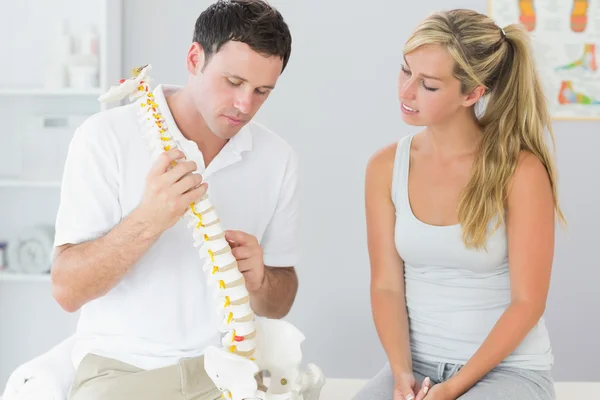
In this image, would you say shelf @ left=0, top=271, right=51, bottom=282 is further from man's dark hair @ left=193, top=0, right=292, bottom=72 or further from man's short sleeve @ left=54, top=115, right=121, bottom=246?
man's dark hair @ left=193, top=0, right=292, bottom=72

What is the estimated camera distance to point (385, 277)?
1961 mm

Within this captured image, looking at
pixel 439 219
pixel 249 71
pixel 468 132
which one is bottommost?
pixel 439 219

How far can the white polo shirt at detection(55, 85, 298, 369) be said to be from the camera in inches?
66.8

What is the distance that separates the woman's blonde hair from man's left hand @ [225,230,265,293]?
49 centimetres

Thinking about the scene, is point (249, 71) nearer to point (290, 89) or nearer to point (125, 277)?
point (125, 277)

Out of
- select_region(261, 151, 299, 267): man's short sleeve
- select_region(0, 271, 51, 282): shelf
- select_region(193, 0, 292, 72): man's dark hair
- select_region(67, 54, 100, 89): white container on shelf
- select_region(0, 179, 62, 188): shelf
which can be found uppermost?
select_region(193, 0, 292, 72): man's dark hair

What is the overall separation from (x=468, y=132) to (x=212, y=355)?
0.85 m

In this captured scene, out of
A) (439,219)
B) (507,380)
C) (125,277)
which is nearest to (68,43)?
(125,277)

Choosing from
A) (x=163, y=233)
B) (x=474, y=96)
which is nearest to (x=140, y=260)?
(x=163, y=233)

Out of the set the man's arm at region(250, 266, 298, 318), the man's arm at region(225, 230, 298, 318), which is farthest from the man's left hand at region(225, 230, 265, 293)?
the man's arm at region(250, 266, 298, 318)

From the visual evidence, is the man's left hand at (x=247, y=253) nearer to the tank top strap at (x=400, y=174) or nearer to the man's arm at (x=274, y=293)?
the man's arm at (x=274, y=293)

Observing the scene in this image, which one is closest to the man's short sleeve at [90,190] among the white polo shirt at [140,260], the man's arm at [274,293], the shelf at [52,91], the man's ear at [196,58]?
the white polo shirt at [140,260]

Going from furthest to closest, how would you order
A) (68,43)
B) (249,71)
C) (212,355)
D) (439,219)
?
(68,43) < (439,219) < (249,71) < (212,355)

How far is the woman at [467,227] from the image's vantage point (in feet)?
5.97
